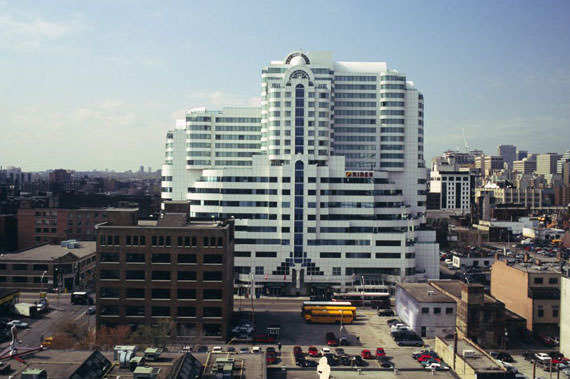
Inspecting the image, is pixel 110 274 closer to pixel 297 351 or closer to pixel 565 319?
pixel 297 351

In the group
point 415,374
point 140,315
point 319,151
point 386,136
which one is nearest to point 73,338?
point 140,315

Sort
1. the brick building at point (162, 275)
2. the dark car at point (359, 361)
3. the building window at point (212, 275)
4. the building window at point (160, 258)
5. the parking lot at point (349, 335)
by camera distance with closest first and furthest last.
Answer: the dark car at point (359, 361) < the parking lot at point (349, 335) < the brick building at point (162, 275) < the building window at point (160, 258) < the building window at point (212, 275)

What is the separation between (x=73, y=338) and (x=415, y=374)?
1988 inches

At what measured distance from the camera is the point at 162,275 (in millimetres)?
93000

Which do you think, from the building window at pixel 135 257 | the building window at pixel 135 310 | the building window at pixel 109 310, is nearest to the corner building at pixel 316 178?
the building window at pixel 135 310

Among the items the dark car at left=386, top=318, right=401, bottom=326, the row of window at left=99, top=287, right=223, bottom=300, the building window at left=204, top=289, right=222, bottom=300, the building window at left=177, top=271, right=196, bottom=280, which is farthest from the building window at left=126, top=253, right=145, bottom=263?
the dark car at left=386, top=318, right=401, bottom=326

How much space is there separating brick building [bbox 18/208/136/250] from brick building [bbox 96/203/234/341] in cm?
9267

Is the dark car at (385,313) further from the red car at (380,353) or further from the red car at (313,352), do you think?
the red car at (313,352)

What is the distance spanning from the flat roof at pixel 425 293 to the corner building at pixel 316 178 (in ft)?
70.8

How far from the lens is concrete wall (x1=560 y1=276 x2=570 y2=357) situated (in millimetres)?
90875

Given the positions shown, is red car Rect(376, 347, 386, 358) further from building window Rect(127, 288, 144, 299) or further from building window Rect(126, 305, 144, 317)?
building window Rect(127, 288, 144, 299)

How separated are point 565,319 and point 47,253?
384 feet

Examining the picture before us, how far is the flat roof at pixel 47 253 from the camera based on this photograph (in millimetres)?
132625

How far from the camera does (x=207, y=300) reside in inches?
3681
